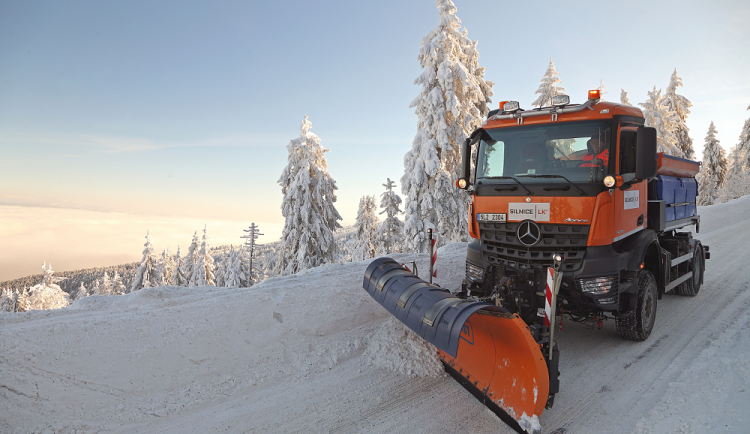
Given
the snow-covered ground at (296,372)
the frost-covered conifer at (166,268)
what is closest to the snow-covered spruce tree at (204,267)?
the frost-covered conifer at (166,268)

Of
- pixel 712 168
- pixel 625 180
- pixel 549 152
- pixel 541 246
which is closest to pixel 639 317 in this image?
pixel 541 246

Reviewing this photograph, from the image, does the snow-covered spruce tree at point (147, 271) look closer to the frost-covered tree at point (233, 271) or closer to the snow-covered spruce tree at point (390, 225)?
the frost-covered tree at point (233, 271)

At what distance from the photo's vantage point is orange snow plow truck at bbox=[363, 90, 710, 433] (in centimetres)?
404

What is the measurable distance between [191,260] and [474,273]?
33.9 m

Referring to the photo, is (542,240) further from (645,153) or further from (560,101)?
(560,101)

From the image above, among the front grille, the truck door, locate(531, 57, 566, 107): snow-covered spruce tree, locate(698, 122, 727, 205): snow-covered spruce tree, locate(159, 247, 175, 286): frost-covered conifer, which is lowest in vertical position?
locate(159, 247, 175, 286): frost-covered conifer

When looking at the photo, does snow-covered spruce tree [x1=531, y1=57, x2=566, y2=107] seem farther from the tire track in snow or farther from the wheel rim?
the wheel rim

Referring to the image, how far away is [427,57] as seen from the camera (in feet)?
56.2

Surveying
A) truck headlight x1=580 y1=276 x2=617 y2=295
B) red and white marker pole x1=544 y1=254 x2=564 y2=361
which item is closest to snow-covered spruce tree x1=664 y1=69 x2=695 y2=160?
truck headlight x1=580 y1=276 x2=617 y2=295

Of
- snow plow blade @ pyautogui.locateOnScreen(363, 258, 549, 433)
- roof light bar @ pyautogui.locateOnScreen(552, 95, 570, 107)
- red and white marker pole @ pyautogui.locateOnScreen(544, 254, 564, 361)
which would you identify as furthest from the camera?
roof light bar @ pyautogui.locateOnScreen(552, 95, 570, 107)

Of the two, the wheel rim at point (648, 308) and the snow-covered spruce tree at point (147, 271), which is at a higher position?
the wheel rim at point (648, 308)

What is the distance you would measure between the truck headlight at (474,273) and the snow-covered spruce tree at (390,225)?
17748 mm

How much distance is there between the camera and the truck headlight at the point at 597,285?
4.77m

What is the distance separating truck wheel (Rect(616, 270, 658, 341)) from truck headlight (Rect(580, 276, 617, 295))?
2.60 ft
